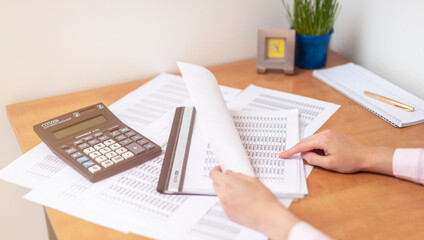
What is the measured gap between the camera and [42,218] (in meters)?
1.31

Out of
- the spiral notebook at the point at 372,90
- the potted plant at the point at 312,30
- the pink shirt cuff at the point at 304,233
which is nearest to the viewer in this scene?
the pink shirt cuff at the point at 304,233

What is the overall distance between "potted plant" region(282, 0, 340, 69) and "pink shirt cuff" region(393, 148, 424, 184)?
0.51 m

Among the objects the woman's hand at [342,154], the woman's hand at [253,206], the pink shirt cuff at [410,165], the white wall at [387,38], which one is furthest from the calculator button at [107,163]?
the white wall at [387,38]

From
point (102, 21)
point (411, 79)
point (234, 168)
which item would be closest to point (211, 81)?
point (234, 168)

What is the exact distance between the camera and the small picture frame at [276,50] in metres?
1.22

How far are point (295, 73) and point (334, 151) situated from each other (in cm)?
49

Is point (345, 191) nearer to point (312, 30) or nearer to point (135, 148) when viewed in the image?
point (135, 148)

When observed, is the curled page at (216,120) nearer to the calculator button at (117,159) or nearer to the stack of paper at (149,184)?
the stack of paper at (149,184)

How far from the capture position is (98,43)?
1.16m

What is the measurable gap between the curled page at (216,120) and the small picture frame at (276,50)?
33 cm

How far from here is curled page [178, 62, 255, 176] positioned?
779 mm

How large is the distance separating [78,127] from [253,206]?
456 millimetres

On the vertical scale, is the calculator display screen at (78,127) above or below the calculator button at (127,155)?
above

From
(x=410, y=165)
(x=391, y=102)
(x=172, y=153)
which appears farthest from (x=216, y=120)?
(x=391, y=102)
